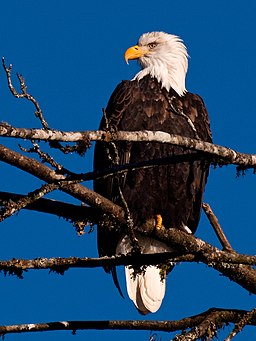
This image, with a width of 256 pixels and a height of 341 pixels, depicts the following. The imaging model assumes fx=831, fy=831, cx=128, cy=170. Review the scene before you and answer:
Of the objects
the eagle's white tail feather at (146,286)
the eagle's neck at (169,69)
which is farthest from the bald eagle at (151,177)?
the eagle's neck at (169,69)

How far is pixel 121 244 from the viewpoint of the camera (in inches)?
241

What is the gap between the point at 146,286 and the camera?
6.01m

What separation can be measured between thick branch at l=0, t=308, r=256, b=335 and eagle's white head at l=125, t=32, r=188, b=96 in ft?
8.20

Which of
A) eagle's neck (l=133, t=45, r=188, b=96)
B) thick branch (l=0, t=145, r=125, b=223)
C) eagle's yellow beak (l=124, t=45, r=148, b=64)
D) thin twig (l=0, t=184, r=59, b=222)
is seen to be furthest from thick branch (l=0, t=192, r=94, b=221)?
eagle's yellow beak (l=124, t=45, r=148, b=64)

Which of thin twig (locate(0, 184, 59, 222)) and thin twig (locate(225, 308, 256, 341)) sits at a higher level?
thin twig (locate(0, 184, 59, 222))

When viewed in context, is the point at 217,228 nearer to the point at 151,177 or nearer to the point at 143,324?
the point at 143,324

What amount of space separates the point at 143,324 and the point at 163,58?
3357mm

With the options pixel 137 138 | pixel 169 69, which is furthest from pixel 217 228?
pixel 169 69

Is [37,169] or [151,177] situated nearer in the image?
[37,169]

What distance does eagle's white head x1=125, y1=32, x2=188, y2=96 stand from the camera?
21.6 ft

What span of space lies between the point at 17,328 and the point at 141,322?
62 cm

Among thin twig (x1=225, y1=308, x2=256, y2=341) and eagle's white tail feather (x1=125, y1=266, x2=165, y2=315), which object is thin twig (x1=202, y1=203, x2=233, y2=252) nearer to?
thin twig (x1=225, y1=308, x2=256, y2=341)

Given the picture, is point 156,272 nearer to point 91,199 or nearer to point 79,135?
point 91,199

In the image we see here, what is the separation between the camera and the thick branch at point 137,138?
3.07 m
